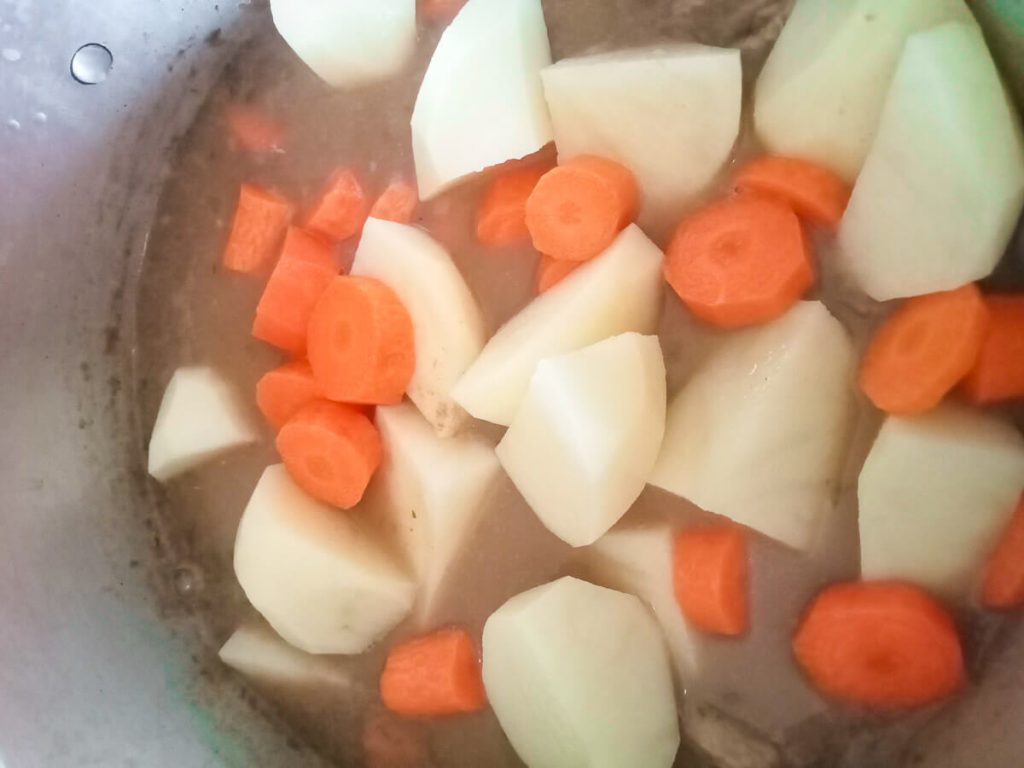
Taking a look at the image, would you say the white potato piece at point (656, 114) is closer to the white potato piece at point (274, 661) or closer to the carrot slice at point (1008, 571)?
the carrot slice at point (1008, 571)

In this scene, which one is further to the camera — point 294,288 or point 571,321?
point 294,288

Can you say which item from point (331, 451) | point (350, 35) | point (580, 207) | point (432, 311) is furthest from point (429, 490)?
point (350, 35)

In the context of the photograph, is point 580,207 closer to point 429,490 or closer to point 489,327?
point 489,327

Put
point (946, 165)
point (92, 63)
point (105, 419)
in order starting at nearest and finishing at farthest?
point (946, 165)
point (92, 63)
point (105, 419)

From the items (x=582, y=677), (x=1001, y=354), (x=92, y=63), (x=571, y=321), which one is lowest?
(x=582, y=677)

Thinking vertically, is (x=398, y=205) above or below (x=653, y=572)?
above

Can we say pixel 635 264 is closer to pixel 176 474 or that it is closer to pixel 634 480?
pixel 634 480

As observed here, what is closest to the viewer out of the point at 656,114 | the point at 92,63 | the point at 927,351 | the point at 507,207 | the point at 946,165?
the point at 946,165
